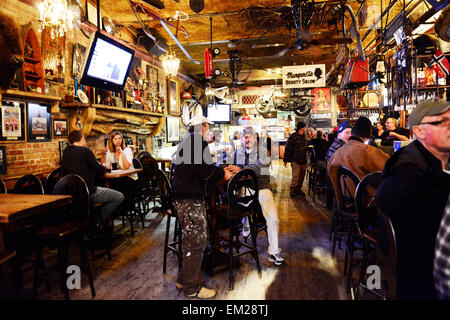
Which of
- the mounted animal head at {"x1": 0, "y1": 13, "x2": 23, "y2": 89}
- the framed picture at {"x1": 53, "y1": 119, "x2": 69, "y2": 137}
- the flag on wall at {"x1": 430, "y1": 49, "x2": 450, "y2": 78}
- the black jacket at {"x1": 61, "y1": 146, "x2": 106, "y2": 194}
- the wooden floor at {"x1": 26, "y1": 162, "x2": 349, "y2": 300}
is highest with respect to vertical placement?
the flag on wall at {"x1": 430, "y1": 49, "x2": 450, "y2": 78}

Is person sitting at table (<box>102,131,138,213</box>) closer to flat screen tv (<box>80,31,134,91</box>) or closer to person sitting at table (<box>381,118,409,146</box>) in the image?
flat screen tv (<box>80,31,134,91</box>)

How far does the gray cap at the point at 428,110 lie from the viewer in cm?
154

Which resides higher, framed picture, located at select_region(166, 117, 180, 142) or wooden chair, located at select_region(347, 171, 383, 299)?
framed picture, located at select_region(166, 117, 180, 142)

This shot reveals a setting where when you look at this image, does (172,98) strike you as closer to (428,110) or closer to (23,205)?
(23,205)

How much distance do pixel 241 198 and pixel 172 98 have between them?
21.2 ft

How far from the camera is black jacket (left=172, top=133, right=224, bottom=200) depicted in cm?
258

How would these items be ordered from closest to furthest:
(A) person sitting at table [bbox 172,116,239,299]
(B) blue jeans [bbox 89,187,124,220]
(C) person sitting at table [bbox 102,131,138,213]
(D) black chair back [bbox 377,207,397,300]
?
1. (D) black chair back [bbox 377,207,397,300]
2. (A) person sitting at table [bbox 172,116,239,299]
3. (B) blue jeans [bbox 89,187,124,220]
4. (C) person sitting at table [bbox 102,131,138,213]

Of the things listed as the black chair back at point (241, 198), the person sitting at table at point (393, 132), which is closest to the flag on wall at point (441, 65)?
the person sitting at table at point (393, 132)

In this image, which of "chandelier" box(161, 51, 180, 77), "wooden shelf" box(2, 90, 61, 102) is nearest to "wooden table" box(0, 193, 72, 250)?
"wooden shelf" box(2, 90, 61, 102)

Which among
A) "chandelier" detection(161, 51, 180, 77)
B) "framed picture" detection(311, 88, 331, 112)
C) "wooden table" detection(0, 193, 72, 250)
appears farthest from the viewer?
"framed picture" detection(311, 88, 331, 112)

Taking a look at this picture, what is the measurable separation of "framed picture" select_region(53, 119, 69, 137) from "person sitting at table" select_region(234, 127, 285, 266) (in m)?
2.78

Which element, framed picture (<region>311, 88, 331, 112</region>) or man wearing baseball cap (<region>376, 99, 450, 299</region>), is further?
framed picture (<region>311, 88, 331, 112</region>)

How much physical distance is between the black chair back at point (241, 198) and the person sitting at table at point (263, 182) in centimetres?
32
